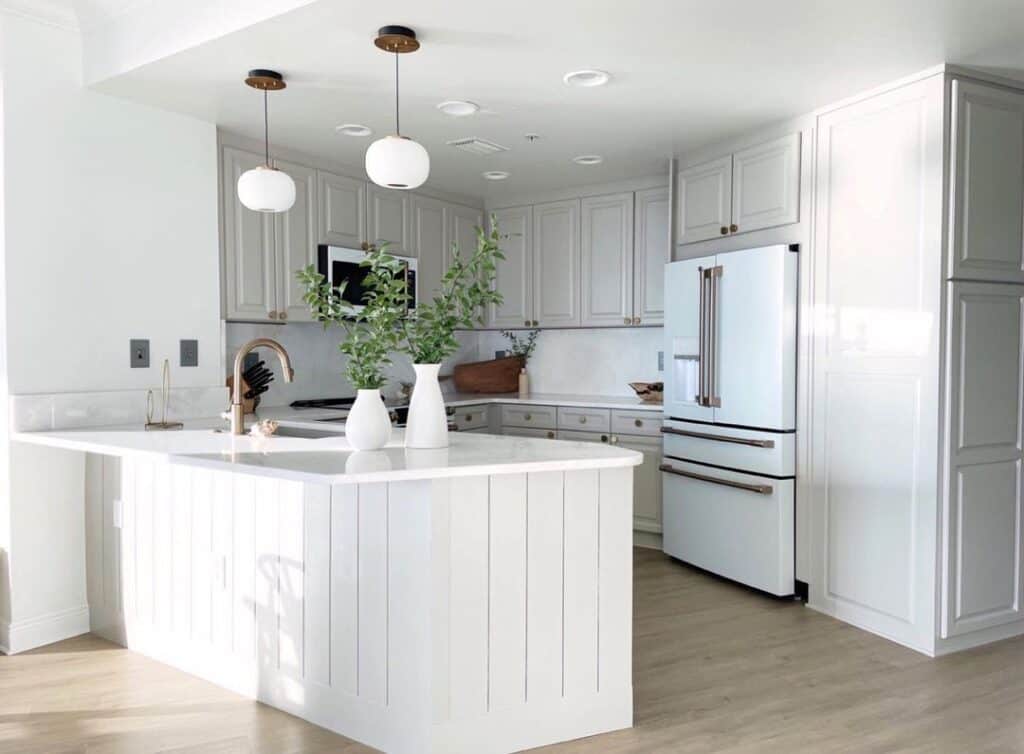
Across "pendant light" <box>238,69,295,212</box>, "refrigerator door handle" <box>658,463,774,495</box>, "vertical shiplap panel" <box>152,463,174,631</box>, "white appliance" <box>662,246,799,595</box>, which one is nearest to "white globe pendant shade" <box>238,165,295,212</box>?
"pendant light" <box>238,69,295,212</box>

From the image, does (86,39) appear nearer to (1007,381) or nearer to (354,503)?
(354,503)

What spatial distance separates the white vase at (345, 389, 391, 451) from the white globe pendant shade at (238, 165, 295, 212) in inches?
32.5

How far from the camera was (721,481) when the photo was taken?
3.95 m

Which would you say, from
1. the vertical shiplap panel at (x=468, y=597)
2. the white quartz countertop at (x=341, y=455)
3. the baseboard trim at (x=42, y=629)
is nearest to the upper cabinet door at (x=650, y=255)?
the white quartz countertop at (x=341, y=455)

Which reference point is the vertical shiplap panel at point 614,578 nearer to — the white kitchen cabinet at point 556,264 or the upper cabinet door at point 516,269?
the white kitchen cabinet at point 556,264

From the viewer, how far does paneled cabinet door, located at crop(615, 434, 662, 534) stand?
4.64 m

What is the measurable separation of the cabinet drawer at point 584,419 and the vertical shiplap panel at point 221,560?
8.31ft

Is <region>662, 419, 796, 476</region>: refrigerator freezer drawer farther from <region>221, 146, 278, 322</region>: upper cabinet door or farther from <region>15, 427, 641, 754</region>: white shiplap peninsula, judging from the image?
<region>221, 146, 278, 322</region>: upper cabinet door

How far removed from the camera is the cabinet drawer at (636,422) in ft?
15.1

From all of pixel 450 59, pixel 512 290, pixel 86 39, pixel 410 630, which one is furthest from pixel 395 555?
pixel 512 290

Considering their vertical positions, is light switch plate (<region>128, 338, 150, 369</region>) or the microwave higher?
the microwave

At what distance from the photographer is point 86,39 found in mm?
3234

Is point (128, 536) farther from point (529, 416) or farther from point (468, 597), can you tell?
point (529, 416)

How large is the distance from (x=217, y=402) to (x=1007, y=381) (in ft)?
11.1
